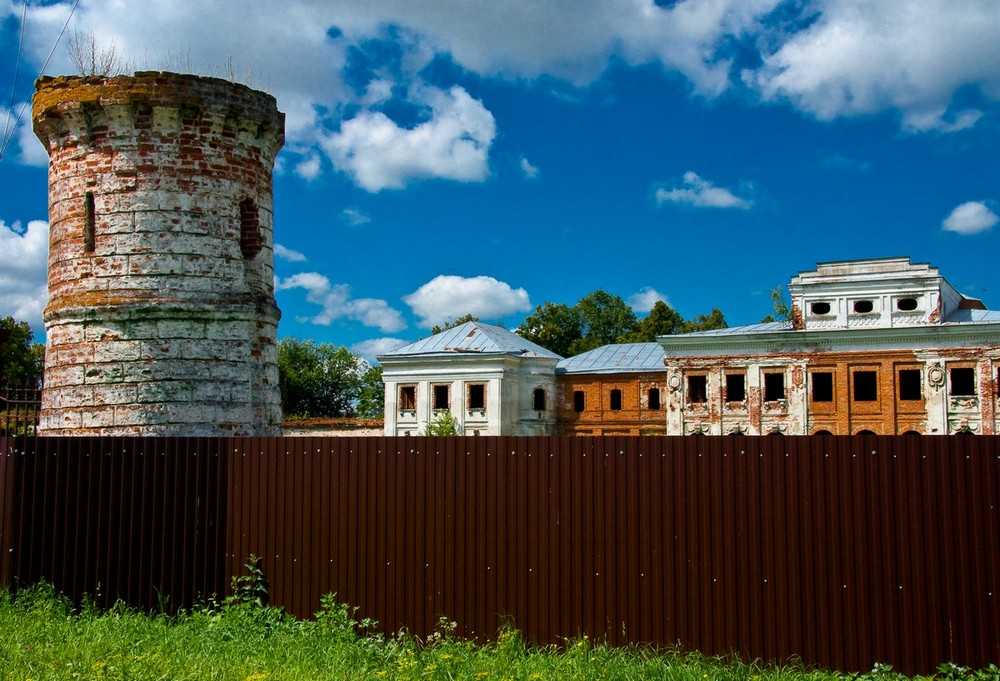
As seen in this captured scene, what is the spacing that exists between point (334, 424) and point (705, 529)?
33653 millimetres

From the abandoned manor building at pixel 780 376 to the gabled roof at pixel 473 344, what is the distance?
10 cm

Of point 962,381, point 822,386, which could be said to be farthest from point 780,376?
point 962,381

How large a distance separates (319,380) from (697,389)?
1717 inches

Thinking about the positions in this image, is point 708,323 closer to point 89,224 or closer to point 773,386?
point 773,386

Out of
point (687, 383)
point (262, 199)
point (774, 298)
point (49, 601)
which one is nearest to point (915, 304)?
point (687, 383)

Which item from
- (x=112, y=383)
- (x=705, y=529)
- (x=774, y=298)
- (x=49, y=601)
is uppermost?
(x=774, y=298)

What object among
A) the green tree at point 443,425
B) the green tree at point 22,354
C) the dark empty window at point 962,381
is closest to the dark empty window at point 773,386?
the dark empty window at point 962,381

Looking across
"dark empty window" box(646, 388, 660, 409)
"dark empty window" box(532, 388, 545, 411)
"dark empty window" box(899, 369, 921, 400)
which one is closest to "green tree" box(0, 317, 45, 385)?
"dark empty window" box(532, 388, 545, 411)

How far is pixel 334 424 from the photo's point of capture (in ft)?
132

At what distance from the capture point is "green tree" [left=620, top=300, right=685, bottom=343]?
63344mm

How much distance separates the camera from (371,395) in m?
73.8

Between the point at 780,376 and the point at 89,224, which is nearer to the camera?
the point at 89,224

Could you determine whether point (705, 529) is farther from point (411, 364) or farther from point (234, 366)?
point (411, 364)

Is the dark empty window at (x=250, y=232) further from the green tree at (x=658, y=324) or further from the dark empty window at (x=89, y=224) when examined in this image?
the green tree at (x=658, y=324)
